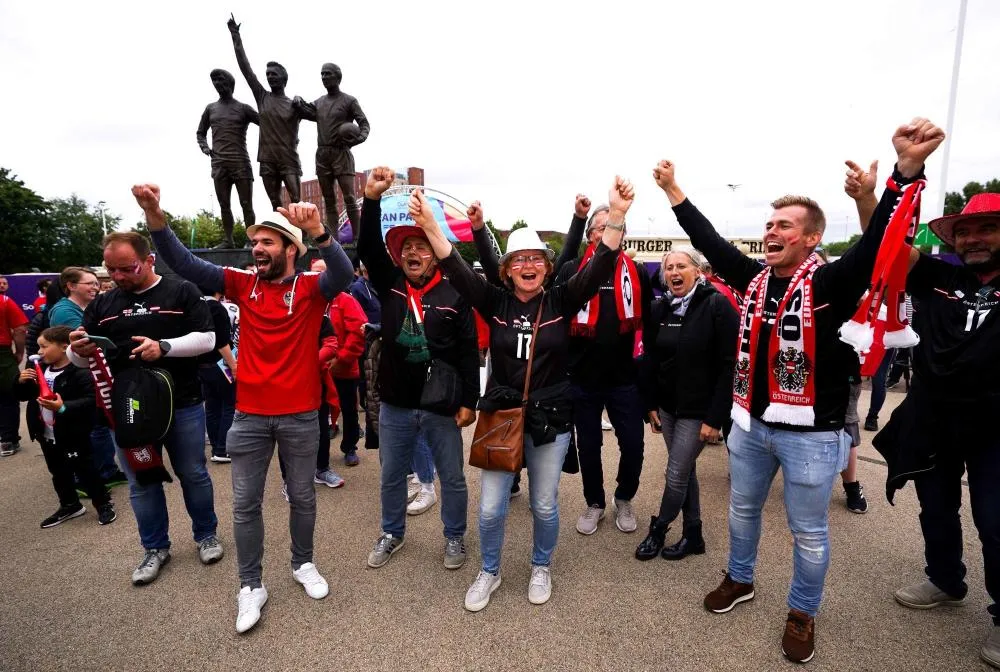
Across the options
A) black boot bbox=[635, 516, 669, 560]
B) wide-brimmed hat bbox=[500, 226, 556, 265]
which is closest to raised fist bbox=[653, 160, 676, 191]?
wide-brimmed hat bbox=[500, 226, 556, 265]

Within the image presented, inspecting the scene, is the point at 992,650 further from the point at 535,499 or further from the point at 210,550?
the point at 210,550

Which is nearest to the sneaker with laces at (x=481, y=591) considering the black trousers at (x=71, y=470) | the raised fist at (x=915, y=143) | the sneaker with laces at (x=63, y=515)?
the raised fist at (x=915, y=143)

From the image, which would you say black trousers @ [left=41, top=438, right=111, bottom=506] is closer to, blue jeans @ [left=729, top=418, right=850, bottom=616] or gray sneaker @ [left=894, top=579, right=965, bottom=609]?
blue jeans @ [left=729, top=418, right=850, bottom=616]

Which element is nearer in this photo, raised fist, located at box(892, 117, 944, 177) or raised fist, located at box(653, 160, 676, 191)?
raised fist, located at box(892, 117, 944, 177)

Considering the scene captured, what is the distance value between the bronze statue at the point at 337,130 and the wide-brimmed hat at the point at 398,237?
5799 mm

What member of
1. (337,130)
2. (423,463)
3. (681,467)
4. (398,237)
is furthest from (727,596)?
(337,130)

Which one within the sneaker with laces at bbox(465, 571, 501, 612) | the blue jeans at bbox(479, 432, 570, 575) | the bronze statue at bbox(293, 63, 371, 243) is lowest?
the sneaker with laces at bbox(465, 571, 501, 612)

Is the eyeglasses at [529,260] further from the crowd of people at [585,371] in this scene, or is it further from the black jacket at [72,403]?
the black jacket at [72,403]

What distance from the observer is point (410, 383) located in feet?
9.73

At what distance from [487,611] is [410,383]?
Answer: 4.27 ft

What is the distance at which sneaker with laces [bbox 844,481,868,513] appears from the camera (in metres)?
3.77

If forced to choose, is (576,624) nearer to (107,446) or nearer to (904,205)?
(904,205)

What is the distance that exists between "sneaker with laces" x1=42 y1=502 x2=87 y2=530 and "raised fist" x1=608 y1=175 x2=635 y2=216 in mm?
4463

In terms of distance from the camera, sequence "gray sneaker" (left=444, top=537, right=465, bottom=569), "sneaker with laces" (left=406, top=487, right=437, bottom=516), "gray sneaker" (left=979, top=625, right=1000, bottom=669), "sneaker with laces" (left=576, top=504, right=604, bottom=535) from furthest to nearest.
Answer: "sneaker with laces" (left=406, top=487, right=437, bottom=516) < "sneaker with laces" (left=576, top=504, right=604, bottom=535) < "gray sneaker" (left=444, top=537, right=465, bottom=569) < "gray sneaker" (left=979, top=625, right=1000, bottom=669)
